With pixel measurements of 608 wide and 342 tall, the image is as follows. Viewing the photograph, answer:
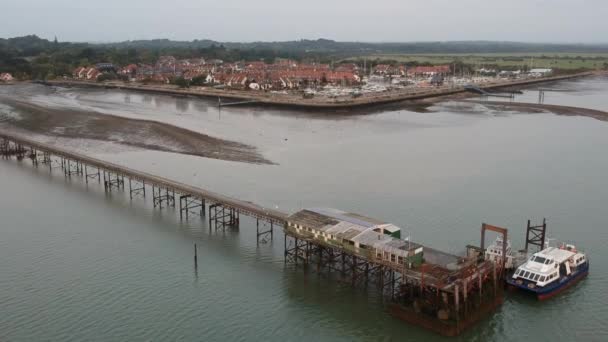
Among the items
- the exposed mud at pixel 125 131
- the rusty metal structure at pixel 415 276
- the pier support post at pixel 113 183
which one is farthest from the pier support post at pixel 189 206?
the exposed mud at pixel 125 131

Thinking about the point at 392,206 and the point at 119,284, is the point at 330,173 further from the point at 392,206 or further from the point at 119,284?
the point at 119,284

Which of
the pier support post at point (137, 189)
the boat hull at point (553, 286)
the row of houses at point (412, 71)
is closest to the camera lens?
the boat hull at point (553, 286)

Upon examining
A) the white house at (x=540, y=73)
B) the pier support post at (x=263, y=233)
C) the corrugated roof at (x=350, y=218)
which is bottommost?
the pier support post at (x=263, y=233)

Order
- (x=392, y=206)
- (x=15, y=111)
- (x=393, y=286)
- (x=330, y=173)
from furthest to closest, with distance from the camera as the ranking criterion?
(x=15, y=111), (x=330, y=173), (x=392, y=206), (x=393, y=286)

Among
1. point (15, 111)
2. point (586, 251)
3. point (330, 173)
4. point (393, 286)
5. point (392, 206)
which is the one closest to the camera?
point (393, 286)

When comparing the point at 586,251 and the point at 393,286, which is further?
the point at 586,251

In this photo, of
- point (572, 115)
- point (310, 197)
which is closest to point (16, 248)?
point (310, 197)

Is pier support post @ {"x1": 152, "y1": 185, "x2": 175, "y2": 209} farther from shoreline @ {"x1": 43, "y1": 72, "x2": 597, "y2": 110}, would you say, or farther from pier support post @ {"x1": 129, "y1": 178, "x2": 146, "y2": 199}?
shoreline @ {"x1": 43, "y1": 72, "x2": 597, "y2": 110}

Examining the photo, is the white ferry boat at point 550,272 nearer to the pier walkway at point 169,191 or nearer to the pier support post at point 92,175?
the pier walkway at point 169,191
